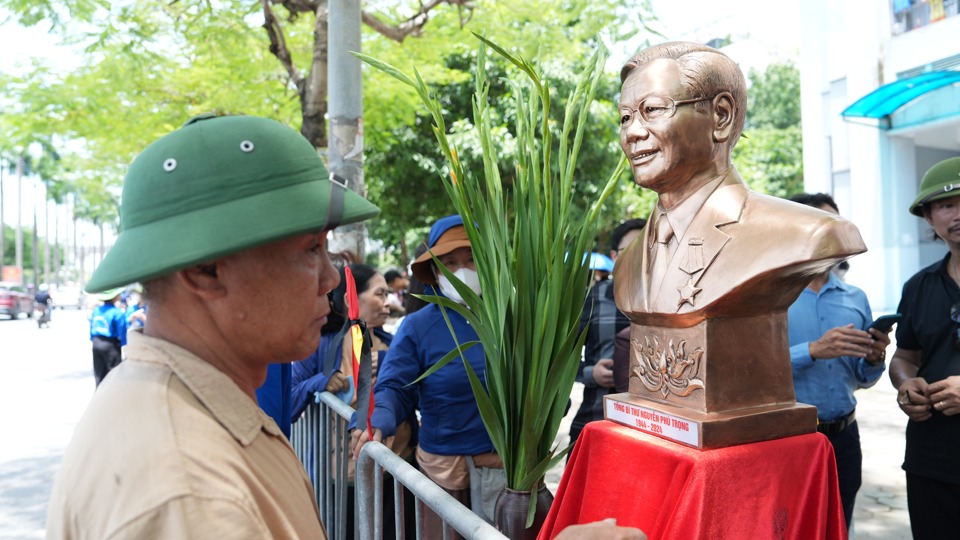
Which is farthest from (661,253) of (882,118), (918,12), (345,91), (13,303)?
(13,303)

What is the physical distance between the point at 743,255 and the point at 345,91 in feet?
10.3

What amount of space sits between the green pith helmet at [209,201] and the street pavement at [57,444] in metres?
3.97

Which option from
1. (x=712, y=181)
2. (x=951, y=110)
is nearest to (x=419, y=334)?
(x=712, y=181)

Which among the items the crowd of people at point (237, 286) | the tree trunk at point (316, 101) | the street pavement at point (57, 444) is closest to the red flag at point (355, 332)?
the crowd of people at point (237, 286)

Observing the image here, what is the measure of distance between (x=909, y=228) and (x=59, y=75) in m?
13.3

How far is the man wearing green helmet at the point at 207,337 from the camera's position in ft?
2.62

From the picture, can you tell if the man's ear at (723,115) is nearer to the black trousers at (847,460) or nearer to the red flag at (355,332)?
the red flag at (355,332)

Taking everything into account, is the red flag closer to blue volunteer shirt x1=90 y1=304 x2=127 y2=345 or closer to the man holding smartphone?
the man holding smartphone

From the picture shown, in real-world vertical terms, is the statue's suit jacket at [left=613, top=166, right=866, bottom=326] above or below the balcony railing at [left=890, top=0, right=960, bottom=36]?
below

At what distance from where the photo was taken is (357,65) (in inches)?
169

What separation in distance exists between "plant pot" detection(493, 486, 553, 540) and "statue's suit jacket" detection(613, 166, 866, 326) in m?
0.60

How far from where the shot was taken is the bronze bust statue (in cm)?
169

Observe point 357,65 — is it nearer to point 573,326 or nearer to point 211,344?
point 573,326

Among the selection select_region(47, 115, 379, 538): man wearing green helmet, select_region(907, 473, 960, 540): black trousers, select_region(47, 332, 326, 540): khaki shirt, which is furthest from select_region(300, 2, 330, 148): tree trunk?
select_region(47, 332, 326, 540): khaki shirt
